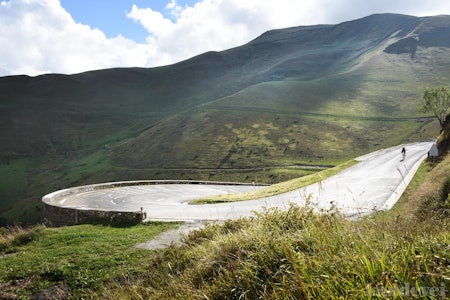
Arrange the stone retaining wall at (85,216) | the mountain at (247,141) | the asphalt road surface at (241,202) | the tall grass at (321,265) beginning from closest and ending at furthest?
the tall grass at (321,265) → the stone retaining wall at (85,216) → the asphalt road surface at (241,202) → the mountain at (247,141)

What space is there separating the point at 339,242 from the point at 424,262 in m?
1.45

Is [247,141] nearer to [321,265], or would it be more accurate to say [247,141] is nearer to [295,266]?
[321,265]

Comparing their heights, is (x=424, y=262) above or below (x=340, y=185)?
above

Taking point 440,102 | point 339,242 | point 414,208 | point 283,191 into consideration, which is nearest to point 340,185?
point 283,191

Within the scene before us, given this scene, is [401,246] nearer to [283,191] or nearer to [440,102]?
[283,191]

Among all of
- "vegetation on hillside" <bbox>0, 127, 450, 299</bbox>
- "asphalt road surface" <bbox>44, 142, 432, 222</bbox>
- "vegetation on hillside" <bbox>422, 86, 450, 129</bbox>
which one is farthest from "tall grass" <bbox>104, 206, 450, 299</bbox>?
"vegetation on hillside" <bbox>422, 86, 450, 129</bbox>

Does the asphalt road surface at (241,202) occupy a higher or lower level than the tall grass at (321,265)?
lower

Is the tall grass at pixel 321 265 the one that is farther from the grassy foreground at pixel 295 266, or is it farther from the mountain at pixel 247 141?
the mountain at pixel 247 141

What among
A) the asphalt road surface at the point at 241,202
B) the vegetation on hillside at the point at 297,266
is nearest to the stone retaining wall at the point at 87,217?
the asphalt road surface at the point at 241,202

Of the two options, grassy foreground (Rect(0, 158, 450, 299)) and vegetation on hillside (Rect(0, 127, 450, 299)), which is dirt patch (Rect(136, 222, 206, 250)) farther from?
vegetation on hillside (Rect(0, 127, 450, 299))

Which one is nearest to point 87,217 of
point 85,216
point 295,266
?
point 85,216

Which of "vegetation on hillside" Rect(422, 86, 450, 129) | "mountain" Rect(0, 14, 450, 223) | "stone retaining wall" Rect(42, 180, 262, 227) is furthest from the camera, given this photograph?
"mountain" Rect(0, 14, 450, 223)

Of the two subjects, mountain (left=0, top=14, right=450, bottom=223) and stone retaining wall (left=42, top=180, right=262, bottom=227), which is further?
mountain (left=0, top=14, right=450, bottom=223)

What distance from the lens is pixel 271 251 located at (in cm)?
546
